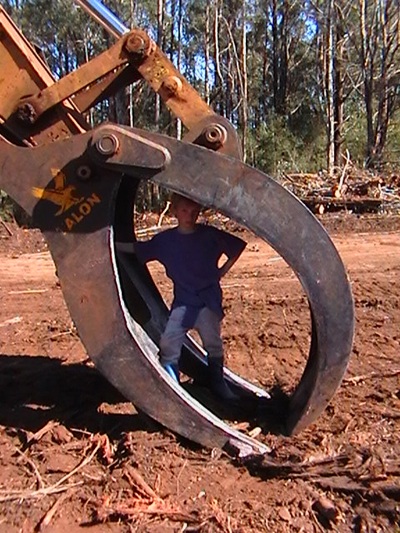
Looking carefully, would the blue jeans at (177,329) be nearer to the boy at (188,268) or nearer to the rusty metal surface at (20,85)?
the boy at (188,268)

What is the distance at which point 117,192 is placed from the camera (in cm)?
347

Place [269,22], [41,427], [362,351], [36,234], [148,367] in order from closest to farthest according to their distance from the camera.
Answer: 1. [148,367]
2. [41,427]
3. [362,351]
4. [36,234]
5. [269,22]

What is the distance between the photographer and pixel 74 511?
318cm

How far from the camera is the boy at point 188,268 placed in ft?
12.9

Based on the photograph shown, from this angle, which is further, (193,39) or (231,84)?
(193,39)

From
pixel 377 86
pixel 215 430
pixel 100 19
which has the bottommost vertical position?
pixel 215 430

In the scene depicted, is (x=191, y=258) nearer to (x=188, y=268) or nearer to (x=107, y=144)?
(x=188, y=268)

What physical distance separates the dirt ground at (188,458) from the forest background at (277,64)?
22158 millimetres

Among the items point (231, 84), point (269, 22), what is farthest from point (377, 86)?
point (269, 22)

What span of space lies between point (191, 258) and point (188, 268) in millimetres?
62

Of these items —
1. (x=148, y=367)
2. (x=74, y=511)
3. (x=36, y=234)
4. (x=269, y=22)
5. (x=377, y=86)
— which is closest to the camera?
(x=74, y=511)

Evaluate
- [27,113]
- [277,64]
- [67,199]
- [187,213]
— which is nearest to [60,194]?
[67,199]

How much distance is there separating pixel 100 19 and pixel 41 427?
236cm

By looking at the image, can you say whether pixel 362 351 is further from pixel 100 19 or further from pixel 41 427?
pixel 100 19
